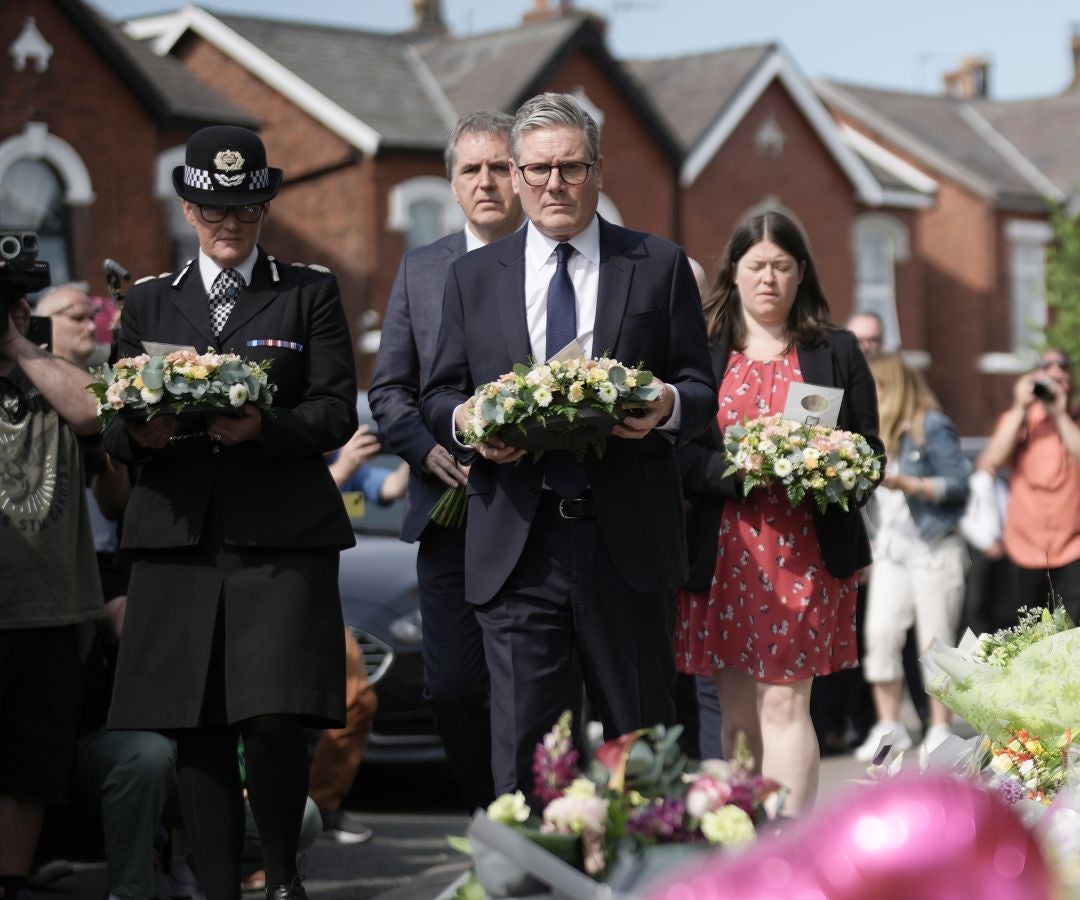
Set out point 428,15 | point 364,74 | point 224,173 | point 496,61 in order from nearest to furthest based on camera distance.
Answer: point 224,173 < point 364,74 < point 496,61 < point 428,15

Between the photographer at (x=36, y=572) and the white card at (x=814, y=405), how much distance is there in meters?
2.31

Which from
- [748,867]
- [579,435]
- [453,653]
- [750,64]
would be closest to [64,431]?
[453,653]

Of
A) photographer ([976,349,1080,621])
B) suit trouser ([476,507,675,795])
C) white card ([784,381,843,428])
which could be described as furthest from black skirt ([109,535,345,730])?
photographer ([976,349,1080,621])

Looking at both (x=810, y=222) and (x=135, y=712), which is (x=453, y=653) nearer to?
(x=135, y=712)

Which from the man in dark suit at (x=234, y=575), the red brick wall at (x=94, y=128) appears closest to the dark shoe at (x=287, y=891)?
the man in dark suit at (x=234, y=575)

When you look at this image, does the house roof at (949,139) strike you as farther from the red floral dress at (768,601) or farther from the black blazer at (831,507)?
the red floral dress at (768,601)

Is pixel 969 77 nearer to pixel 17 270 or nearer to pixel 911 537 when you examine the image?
pixel 911 537

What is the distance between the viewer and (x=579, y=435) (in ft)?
13.6

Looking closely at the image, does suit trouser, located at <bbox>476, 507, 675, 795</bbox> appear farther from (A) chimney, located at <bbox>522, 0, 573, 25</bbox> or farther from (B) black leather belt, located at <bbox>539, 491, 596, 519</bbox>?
(A) chimney, located at <bbox>522, 0, 573, 25</bbox>

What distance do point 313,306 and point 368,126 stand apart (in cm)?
2090

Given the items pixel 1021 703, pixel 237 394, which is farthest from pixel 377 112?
pixel 1021 703

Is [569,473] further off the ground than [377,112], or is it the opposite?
[377,112]

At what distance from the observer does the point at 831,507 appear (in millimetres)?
5789

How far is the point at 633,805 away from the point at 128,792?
3.41 meters
